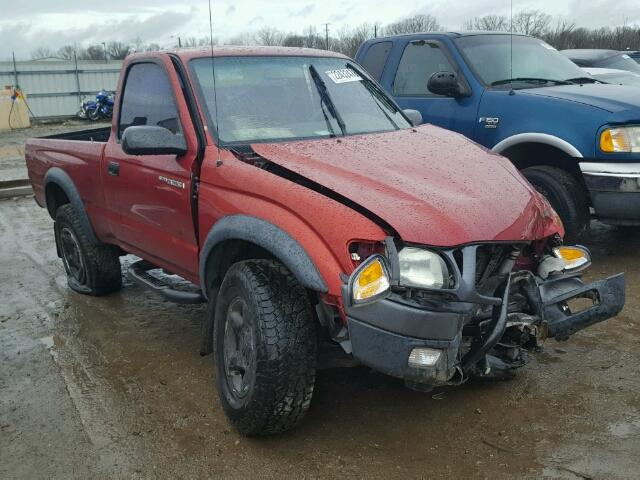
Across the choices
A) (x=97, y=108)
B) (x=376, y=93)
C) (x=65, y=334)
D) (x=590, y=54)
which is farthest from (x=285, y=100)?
(x=97, y=108)

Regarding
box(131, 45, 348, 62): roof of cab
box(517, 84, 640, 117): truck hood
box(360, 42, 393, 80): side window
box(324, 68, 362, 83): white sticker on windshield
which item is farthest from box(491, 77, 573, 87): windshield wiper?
box(131, 45, 348, 62): roof of cab

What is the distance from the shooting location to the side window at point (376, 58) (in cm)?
712

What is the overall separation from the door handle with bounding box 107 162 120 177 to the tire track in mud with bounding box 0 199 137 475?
3.78ft

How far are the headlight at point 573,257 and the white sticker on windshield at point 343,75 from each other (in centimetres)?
179

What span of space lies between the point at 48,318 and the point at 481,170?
3.39 meters

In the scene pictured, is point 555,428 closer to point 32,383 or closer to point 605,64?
point 32,383

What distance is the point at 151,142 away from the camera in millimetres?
3666

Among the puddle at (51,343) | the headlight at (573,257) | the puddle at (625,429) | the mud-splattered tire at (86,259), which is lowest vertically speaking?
the puddle at (51,343)

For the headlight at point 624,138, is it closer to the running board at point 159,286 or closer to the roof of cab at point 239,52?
the roof of cab at point 239,52

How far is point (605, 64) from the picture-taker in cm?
1009

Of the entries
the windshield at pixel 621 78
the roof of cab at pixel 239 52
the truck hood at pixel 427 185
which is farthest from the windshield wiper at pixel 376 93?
the windshield at pixel 621 78

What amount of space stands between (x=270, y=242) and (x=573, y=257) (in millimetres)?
1497

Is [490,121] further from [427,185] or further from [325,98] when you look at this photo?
[427,185]

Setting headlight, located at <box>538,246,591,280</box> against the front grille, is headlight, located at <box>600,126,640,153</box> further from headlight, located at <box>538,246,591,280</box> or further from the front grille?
the front grille
